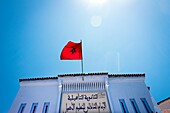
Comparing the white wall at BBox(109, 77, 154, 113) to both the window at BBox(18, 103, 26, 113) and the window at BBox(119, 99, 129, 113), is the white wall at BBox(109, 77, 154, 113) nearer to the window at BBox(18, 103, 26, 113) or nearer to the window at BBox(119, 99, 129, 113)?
the window at BBox(119, 99, 129, 113)

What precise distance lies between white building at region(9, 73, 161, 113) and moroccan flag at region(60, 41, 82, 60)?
4.80 ft

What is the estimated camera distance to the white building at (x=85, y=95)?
11242 millimetres

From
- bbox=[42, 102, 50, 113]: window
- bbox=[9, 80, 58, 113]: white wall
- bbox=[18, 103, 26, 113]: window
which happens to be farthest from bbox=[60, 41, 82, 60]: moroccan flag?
bbox=[18, 103, 26, 113]: window

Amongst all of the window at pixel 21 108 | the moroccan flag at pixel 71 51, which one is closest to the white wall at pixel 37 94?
the window at pixel 21 108

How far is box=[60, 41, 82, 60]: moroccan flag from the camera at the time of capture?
12.3 m

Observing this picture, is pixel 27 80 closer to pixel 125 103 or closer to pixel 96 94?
pixel 96 94

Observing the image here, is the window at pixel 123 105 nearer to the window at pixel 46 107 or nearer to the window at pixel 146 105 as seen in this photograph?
the window at pixel 146 105

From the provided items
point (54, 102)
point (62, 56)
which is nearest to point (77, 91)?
point (54, 102)

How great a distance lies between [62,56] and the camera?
12242mm

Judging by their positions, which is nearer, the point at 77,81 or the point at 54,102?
the point at 54,102

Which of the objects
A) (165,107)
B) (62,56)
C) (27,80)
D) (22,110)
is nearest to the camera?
(22,110)

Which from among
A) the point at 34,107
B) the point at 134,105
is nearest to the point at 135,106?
the point at 134,105

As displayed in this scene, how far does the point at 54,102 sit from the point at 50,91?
1.18 m

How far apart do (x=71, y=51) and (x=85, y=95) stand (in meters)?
3.45
